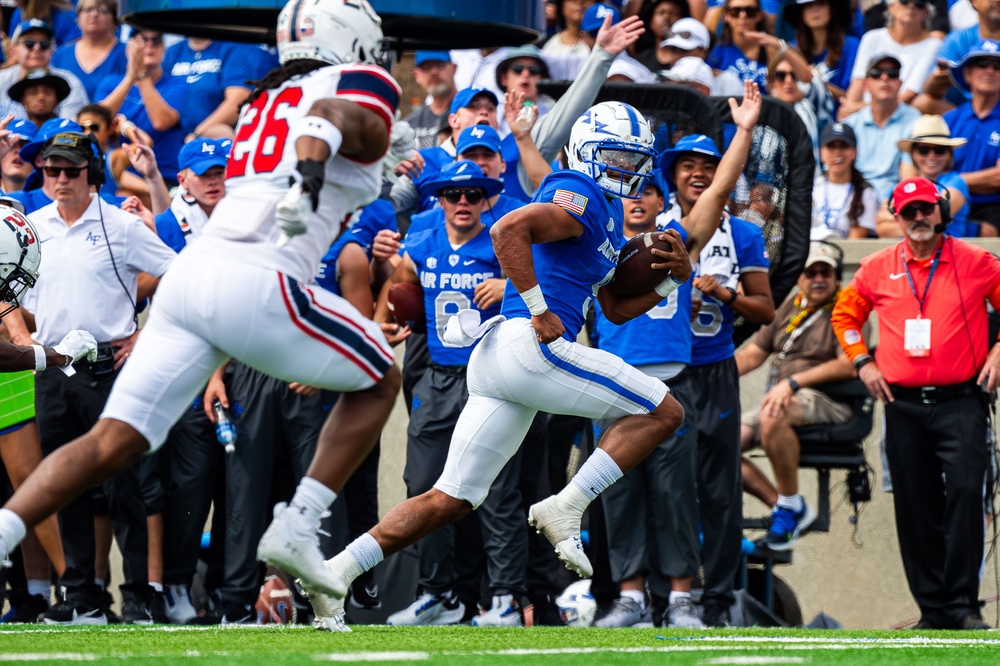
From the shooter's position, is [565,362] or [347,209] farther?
[565,362]

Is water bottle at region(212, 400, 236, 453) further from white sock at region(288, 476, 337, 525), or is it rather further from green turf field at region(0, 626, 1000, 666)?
white sock at region(288, 476, 337, 525)

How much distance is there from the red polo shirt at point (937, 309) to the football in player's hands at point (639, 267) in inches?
106

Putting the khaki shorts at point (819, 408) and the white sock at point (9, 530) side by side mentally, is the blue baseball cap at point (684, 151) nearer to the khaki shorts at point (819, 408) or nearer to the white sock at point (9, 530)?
the khaki shorts at point (819, 408)

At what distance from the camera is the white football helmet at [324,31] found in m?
5.46

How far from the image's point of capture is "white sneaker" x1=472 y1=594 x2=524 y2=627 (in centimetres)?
804

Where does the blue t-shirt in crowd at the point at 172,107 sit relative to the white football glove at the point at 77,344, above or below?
above

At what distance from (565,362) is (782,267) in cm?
350

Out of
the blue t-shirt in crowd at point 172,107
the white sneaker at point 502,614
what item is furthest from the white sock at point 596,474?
the blue t-shirt in crowd at point 172,107

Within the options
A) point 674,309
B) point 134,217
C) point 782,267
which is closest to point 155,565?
point 134,217

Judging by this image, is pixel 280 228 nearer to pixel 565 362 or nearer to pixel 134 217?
pixel 565 362

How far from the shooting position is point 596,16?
11367 mm

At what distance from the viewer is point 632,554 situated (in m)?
8.11

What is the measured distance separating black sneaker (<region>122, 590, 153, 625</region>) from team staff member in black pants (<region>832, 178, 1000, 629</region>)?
430 cm

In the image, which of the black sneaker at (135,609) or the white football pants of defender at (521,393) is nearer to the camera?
the white football pants of defender at (521,393)
